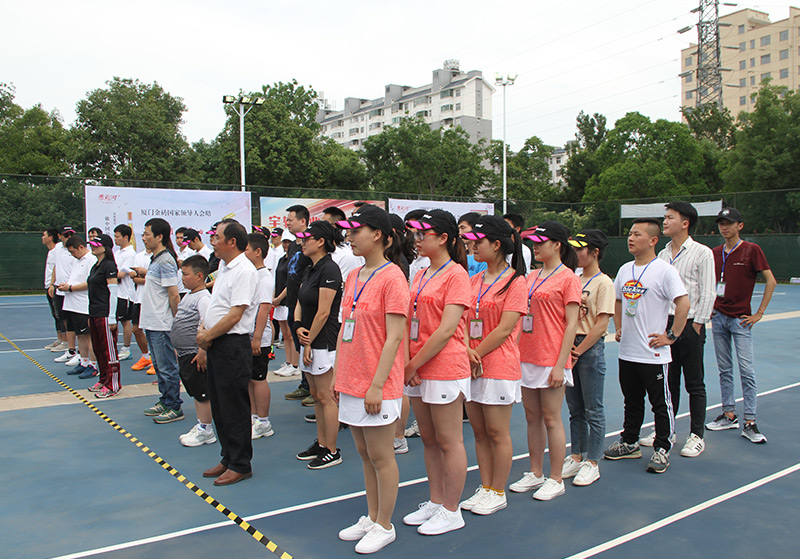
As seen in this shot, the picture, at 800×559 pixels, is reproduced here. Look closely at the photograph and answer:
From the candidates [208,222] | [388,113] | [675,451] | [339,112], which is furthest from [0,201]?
[339,112]

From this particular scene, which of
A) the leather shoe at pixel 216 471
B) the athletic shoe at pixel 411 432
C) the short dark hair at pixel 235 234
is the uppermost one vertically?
the short dark hair at pixel 235 234

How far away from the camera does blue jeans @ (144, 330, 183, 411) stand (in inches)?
233

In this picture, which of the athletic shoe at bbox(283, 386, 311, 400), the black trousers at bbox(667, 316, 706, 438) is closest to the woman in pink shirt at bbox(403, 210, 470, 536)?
the black trousers at bbox(667, 316, 706, 438)

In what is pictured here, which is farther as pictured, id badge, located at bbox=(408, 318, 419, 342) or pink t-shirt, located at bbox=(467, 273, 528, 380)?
pink t-shirt, located at bbox=(467, 273, 528, 380)

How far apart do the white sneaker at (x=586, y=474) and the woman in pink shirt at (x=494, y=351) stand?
713 millimetres

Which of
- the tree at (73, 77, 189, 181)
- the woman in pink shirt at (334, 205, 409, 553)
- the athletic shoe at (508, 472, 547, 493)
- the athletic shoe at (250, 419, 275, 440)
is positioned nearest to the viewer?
the woman in pink shirt at (334, 205, 409, 553)

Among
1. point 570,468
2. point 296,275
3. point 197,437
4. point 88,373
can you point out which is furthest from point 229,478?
point 88,373

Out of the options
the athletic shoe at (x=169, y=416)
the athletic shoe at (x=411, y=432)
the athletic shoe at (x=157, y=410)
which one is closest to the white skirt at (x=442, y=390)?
the athletic shoe at (x=411, y=432)

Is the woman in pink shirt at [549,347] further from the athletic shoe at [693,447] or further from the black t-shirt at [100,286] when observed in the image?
the black t-shirt at [100,286]

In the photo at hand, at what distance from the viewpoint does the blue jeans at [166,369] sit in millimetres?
5914

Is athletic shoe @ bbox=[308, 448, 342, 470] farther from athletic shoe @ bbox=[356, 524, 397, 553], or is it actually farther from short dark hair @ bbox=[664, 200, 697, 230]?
short dark hair @ bbox=[664, 200, 697, 230]

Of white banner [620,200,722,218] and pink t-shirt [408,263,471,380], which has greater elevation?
white banner [620,200,722,218]

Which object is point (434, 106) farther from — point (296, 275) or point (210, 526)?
point (210, 526)

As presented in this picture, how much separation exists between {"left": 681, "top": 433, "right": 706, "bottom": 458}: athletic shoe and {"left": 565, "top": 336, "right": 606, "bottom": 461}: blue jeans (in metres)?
0.93
